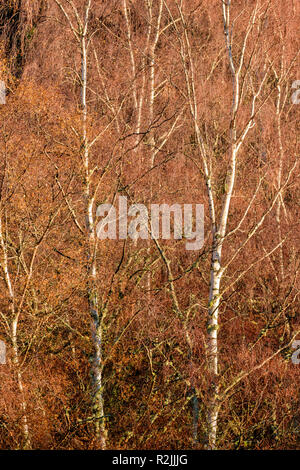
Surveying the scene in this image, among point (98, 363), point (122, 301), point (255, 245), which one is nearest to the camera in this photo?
point (98, 363)

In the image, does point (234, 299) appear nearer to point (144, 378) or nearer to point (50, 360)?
point (144, 378)

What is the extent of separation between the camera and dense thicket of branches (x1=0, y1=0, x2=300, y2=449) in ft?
33.9

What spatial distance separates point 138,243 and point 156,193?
129 centimetres

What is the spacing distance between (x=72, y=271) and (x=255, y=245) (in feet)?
19.0

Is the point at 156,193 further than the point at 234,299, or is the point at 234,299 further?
the point at 234,299

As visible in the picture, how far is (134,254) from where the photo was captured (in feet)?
40.0

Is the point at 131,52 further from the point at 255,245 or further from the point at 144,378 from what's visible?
the point at 144,378

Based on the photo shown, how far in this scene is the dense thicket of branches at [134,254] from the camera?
33.9 ft

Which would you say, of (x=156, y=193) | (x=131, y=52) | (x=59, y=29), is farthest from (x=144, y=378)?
(x=59, y=29)

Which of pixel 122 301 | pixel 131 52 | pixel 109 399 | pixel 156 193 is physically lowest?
pixel 109 399

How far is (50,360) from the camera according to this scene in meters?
12.4

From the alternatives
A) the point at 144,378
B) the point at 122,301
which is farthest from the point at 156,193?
the point at 144,378

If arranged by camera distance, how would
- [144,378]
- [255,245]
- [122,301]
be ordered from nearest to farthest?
[122,301], [144,378], [255,245]

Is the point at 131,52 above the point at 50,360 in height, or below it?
above
